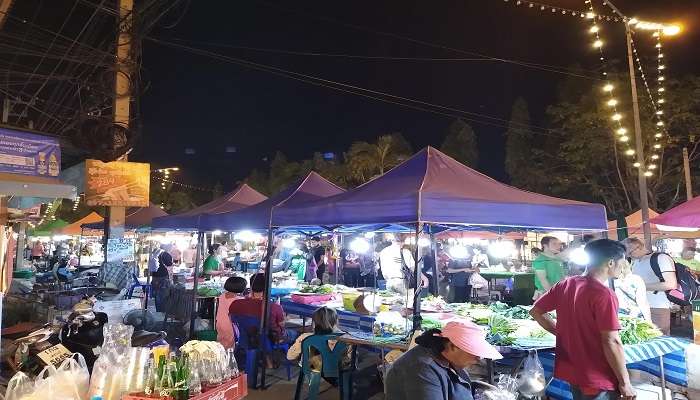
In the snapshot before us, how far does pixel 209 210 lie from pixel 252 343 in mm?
4230

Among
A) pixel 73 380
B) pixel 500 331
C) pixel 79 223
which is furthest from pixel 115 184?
pixel 79 223

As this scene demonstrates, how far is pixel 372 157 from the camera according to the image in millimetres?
30375

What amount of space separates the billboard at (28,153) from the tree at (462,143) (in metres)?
31.0

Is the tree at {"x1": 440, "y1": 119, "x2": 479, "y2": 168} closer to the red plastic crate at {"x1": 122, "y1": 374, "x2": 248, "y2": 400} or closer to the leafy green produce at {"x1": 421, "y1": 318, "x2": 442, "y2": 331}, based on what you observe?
the leafy green produce at {"x1": 421, "y1": 318, "x2": 442, "y2": 331}

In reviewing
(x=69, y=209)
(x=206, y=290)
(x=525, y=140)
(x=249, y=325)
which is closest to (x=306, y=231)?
(x=206, y=290)

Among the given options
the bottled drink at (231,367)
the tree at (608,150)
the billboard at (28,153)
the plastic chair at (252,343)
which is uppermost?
the tree at (608,150)

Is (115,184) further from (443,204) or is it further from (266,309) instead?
(443,204)

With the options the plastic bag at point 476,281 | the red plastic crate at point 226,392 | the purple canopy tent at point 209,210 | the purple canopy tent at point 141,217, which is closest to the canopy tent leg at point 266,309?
the purple canopy tent at point 209,210

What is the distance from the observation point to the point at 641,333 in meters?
5.18

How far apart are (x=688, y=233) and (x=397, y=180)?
14433 mm

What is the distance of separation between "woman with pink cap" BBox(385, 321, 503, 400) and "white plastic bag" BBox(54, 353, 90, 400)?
70.5 inches

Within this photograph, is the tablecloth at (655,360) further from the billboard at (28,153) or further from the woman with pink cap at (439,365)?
the billboard at (28,153)

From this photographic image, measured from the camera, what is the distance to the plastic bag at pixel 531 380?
4.60 meters

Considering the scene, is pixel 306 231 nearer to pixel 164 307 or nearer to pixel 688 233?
pixel 164 307
